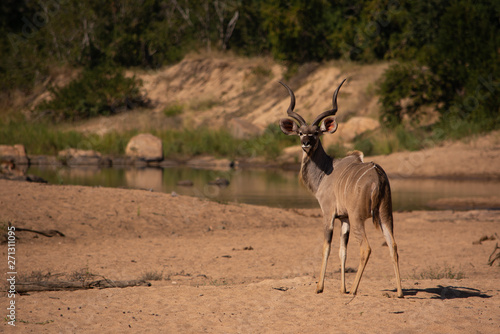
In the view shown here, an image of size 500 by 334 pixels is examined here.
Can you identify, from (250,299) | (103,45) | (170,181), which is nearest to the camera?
(250,299)

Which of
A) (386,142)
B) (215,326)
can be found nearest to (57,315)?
(215,326)

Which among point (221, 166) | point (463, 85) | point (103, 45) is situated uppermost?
point (103, 45)

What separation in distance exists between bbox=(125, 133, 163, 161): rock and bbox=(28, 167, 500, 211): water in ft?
14.4

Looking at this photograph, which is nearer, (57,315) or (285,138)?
(57,315)

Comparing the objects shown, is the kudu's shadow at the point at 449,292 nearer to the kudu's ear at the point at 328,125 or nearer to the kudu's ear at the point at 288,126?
the kudu's ear at the point at 328,125

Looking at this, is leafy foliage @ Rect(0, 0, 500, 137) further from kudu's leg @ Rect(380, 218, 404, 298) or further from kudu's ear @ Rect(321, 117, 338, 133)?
kudu's leg @ Rect(380, 218, 404, 298)

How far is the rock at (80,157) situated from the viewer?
29.3 m

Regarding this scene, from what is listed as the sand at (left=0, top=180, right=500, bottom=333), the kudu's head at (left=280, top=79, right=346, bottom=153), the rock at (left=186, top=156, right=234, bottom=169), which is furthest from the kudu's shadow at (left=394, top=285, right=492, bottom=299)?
the rock at (left=186, top=156, right=234, bottom=169)

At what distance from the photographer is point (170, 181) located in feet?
68.7

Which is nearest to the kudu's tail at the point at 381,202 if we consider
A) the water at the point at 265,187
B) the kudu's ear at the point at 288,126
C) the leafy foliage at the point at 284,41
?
the kudu's ear at the point at 288,126

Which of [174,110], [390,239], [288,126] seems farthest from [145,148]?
[390,239]

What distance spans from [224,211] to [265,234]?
5.42 feet

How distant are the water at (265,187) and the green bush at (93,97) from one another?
16944 millimetres

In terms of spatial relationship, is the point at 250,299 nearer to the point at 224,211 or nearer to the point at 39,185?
the point at 224,211
